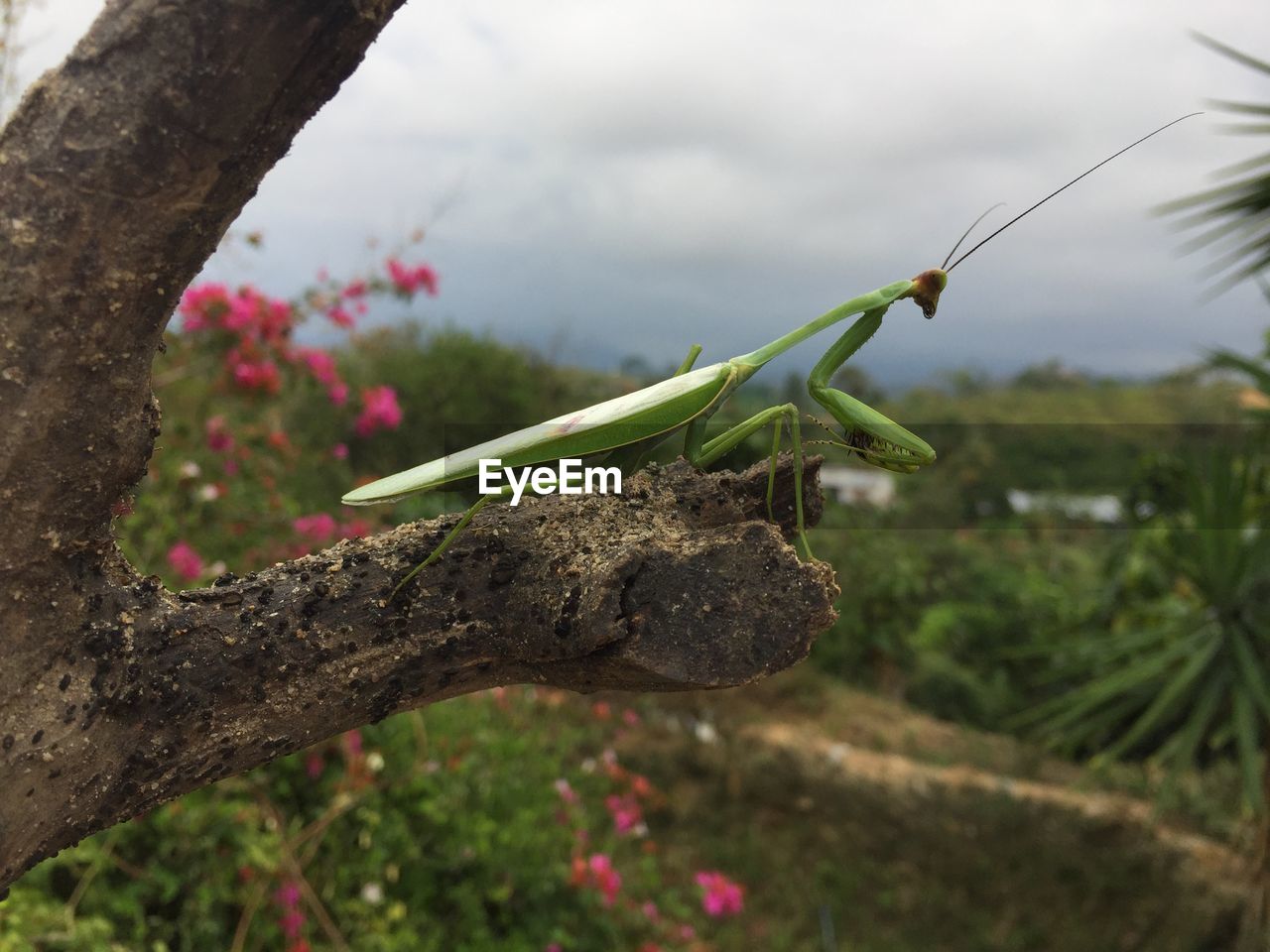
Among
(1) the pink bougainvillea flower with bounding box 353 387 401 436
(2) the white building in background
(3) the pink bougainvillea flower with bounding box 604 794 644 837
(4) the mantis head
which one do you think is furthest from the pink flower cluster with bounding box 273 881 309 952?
(2) the white building in background

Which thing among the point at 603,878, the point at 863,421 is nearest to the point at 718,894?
the point at 603,878

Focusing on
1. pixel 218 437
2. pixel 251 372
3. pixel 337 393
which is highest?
pixel 251 372

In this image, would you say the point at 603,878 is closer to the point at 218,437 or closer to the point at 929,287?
the point at 218,437

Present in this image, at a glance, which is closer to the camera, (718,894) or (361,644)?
(361,644)

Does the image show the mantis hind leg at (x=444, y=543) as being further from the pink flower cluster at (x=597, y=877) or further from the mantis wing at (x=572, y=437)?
the pink flower cluster at (x=597, y=877)

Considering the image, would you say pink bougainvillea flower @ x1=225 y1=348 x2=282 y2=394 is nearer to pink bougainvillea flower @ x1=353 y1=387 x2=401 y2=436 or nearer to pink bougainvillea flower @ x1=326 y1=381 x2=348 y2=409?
pink bougainvillea flower @ x1=326 y1=381 x2=348 y2=409

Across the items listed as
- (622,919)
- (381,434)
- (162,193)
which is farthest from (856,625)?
(162,193)

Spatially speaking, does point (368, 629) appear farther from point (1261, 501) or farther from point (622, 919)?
point (1261, 501)
